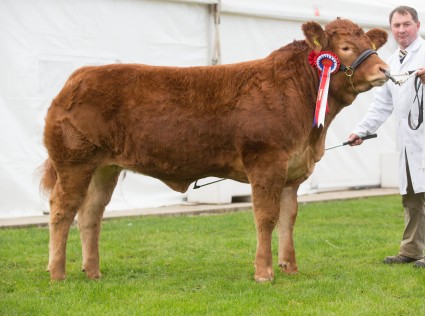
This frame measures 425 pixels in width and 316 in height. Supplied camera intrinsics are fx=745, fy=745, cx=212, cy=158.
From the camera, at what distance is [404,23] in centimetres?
640

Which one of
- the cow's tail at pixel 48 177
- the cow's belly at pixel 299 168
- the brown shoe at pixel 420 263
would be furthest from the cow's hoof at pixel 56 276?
the brown shoe at pixel 420 263

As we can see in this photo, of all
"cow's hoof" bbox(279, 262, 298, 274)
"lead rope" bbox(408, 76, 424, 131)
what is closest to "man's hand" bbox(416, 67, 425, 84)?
"lead rope" bbox(408, 76, 424, 131)

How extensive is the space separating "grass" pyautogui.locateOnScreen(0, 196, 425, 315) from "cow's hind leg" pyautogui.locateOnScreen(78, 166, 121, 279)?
5.5 inches

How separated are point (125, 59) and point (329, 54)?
18.6ft

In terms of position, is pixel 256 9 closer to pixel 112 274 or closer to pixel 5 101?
pixel 5 101

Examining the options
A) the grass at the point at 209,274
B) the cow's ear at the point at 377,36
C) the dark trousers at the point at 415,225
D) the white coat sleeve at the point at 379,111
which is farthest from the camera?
the white coat sleeve at the point at 379,111

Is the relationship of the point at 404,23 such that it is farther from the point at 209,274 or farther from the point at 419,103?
the point at 209,274

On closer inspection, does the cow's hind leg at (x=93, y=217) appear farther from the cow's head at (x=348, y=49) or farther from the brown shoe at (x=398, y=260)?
the brown shoe at (x=398, y=260)

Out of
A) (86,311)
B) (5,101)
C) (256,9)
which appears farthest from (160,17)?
(86,311)

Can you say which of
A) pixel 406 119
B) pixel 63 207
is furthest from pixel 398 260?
pixel 63 207

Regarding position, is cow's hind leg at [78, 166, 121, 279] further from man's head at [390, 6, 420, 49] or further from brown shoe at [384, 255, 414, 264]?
man's head at [390, 6, 420, 49]

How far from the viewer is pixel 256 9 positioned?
11961 millimetres

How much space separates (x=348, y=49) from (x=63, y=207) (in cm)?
259

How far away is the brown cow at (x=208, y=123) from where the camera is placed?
5727mm
